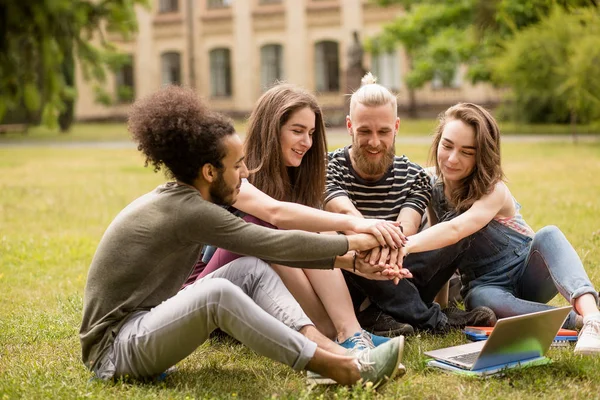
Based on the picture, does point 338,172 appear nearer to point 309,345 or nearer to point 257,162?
point 257,162

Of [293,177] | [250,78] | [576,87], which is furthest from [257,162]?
[250,78]

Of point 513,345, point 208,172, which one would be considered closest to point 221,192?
point 208,172

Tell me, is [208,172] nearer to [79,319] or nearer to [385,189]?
[385,189]

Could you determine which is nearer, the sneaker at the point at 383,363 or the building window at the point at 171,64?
the sneaker at the point at 383,363

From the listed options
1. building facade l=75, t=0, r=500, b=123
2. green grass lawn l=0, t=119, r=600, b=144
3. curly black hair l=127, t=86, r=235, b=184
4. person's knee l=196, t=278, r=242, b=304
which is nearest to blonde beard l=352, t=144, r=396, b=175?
curly black hair l=127, t=86, r=235, b=184

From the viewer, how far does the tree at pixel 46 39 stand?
589 centimetres

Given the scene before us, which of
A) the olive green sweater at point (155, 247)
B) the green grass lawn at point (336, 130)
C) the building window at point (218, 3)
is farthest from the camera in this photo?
the building window at point (218, 3)

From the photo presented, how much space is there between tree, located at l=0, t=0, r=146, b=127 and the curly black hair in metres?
2.85

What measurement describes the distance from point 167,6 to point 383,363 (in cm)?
3575

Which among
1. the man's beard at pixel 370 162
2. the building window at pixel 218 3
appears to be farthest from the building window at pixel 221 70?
the man's beard at pixel 370 162

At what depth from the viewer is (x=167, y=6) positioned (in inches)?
1467

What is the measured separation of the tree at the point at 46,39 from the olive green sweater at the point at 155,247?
3015 millimetres

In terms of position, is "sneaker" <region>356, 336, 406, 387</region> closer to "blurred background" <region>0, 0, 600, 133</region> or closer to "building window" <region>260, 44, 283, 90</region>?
"blurred background" <region>0, 0, 600, 133</region>

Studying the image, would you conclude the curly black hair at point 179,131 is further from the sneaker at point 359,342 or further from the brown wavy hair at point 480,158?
the brown wavy hair at point 480,158
